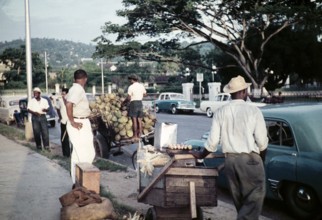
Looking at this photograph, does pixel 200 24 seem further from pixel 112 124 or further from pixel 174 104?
pixel 112 124

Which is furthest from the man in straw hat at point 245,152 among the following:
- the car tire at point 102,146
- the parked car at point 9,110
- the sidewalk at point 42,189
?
the parked car at point 9,110

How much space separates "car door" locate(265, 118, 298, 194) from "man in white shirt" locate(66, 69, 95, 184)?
2.81 m

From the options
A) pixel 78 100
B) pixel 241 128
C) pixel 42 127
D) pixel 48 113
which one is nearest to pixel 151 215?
pixel 241 128

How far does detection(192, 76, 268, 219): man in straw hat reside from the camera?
4447 mm

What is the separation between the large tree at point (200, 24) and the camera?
28250 millimetres

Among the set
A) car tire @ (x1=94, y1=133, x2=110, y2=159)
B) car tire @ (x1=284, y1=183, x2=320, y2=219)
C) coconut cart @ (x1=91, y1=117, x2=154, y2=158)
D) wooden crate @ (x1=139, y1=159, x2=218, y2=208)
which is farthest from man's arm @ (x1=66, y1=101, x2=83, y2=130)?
car tire @ (x1=94, y1=133, x2=110, y2=159)

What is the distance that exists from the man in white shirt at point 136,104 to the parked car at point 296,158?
178 inches

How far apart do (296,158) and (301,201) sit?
582 millimetres

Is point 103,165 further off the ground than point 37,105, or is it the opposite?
point 37,105

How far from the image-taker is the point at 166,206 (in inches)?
186

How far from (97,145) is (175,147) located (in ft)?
18.9

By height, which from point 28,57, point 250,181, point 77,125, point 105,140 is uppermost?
point 28,57

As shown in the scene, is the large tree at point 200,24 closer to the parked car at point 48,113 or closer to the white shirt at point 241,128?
the parked car at point 48,113

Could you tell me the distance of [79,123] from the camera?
21.8 feet
